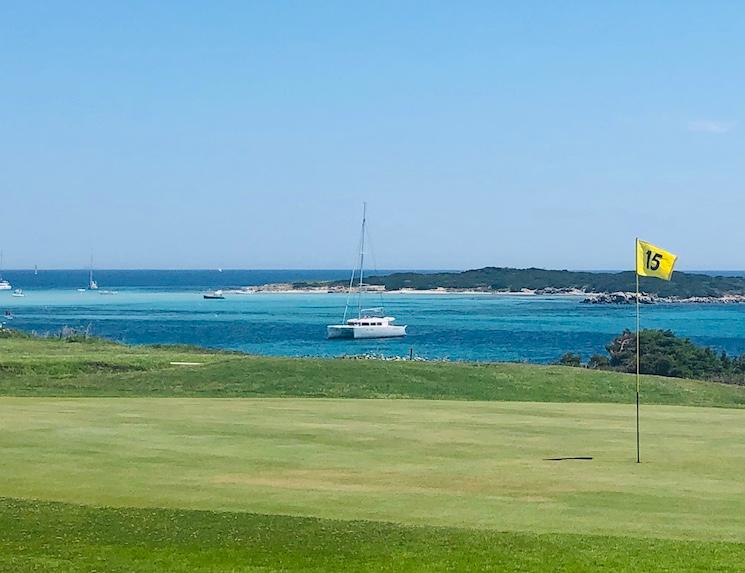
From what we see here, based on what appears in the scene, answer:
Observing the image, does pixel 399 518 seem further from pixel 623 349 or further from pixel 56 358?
pixel 623 349

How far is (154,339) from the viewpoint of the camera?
106m

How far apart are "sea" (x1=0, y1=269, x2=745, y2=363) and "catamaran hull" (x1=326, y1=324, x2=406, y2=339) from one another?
1.12 meters

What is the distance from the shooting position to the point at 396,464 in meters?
19.4

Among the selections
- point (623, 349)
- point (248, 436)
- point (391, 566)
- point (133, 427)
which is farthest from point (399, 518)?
point (623, 349)

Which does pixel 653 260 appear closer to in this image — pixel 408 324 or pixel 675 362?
pixel 675 362

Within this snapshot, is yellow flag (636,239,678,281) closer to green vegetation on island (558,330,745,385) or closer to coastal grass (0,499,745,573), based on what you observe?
Result: coastal grass (0,499,745,573)

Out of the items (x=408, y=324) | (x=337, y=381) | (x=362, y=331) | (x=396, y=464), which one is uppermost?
(x=396, y=464)

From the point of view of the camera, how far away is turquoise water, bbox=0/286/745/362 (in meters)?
98.4

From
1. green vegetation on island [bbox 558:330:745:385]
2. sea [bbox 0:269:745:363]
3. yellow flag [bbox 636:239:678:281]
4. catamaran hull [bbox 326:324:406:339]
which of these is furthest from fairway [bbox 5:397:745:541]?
catamaran hull [bbox 326:324:406:339]

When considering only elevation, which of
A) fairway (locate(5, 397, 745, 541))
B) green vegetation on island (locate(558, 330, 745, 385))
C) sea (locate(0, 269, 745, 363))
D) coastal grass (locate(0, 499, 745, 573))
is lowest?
sea (locate(0, 269, 745, 363))

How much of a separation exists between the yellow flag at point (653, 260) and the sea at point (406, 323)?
45.0m

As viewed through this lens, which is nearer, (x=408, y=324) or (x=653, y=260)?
(x=653, y=260)

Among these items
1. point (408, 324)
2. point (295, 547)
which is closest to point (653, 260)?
point (295, 547)

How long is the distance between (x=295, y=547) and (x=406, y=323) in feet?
416
